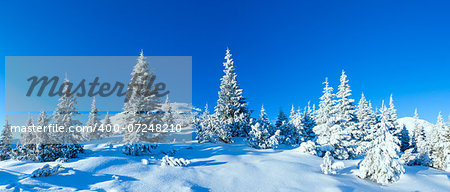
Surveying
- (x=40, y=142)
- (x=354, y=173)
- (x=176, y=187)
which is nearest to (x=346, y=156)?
(x=354, y=173)

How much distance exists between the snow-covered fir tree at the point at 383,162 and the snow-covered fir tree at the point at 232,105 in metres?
14.8

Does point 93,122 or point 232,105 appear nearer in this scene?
point 232,105

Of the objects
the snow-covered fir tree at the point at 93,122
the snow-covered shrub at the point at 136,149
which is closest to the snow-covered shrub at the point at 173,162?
the snow-covered shrub at the point at 136,149

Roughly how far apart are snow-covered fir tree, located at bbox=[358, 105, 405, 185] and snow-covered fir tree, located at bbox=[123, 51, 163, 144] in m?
16.3

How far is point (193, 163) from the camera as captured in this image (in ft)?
28.8

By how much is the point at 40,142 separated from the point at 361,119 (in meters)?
40.0

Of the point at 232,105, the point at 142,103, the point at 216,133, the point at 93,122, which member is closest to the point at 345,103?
the point at 232,105

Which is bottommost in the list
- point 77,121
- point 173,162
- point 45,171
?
point 173,162

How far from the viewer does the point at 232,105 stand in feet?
77.5

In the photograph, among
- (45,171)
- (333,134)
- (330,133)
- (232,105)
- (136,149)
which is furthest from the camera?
→ (232,105)

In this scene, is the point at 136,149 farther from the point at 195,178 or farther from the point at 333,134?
the point at 333,134

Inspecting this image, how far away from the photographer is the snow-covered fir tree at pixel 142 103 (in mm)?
18422

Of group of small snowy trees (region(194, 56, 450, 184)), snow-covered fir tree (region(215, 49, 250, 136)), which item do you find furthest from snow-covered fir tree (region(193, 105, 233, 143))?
snow-covered fir tree (region(215, 49, 250, 136))

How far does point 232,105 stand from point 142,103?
9.98 m
